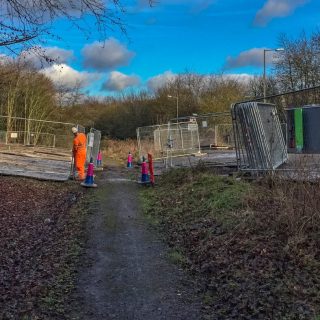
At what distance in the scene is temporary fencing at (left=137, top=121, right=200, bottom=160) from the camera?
84.6ft

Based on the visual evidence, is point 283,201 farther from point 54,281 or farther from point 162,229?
point 54,281

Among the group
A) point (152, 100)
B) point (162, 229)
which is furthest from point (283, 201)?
point (152, 100)

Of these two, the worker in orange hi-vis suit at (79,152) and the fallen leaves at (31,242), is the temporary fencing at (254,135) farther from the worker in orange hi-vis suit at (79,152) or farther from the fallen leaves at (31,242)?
the worker in orange hi-vis suit at (79,152)

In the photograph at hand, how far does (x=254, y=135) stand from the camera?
12922mm

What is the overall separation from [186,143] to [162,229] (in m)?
17.8

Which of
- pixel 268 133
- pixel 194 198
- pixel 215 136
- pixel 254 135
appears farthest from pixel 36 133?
pixel 194 198

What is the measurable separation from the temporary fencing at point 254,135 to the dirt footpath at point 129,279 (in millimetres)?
3831

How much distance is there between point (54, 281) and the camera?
660 cm

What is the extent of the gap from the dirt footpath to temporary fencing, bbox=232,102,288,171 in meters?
3.83

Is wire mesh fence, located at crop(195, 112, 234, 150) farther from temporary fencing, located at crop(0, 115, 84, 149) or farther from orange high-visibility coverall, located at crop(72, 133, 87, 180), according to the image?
orange high-visibility coverall, located at crop(72, 133, 87, 180)

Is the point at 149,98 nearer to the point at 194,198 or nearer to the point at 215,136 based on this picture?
the point at 215,136

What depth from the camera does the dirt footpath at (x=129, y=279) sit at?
18.6 ft

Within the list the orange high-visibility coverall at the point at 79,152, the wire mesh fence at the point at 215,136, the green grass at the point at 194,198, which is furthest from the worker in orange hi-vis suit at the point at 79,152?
the wire mesh fence at the point at 215,136

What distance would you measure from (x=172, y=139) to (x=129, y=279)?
18427 mm
